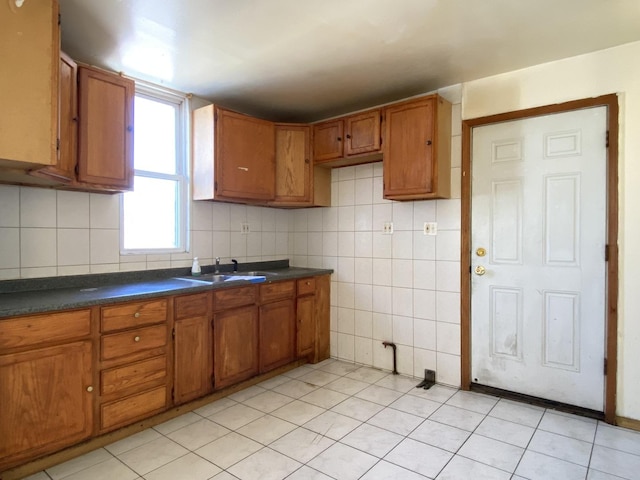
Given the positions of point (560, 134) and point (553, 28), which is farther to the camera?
point (560, 134)

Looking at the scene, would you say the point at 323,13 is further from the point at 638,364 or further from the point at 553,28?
the point at 638,364

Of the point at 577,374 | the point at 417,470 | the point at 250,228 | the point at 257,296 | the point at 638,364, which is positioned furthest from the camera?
the point at 250,228

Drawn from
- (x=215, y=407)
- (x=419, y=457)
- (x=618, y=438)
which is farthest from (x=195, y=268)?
(x=618, y=438)

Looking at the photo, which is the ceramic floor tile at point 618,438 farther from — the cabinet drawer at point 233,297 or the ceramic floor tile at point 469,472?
the cabinet drawer at point 233,297

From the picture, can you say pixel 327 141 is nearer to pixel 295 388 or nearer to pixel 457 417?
pixel 295 388

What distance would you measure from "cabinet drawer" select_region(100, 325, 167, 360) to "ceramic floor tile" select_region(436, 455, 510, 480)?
1.77m

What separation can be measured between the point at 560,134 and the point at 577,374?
1.63 metres

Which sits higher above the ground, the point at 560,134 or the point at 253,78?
the point at 253,78

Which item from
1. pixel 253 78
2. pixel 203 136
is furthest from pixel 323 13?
pixel 203 136

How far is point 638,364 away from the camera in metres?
2.29

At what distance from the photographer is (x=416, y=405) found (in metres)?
2.66

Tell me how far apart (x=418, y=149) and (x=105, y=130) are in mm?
2160

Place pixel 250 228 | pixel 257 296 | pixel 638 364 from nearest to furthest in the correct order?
pixel 638 364
pixel 257 296
pixel 250 228

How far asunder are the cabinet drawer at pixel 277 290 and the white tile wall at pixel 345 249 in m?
0.57
